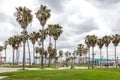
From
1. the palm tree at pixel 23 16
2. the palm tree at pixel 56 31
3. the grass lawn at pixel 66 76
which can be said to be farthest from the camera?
the palm tree at pixel 56 31

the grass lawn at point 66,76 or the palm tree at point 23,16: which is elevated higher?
the palm tree at point 23,16

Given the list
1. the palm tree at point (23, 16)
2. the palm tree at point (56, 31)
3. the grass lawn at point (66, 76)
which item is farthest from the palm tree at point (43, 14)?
the grass lawn at point (66, 76)

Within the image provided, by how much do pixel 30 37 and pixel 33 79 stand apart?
115m

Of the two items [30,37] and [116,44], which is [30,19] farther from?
[116,44]

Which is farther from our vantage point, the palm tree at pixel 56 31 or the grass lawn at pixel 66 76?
the palm tree at pixel 56 31

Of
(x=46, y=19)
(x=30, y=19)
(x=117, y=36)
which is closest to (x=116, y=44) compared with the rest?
(x=117, y=36)

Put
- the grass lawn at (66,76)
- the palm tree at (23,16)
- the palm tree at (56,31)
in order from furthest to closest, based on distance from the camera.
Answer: the palm tree at (56,31) < the palm tree at (23,16) < the grass lawn at (66,76)

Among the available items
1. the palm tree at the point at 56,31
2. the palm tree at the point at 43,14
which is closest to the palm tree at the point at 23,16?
the palm tree at the point at 43,14

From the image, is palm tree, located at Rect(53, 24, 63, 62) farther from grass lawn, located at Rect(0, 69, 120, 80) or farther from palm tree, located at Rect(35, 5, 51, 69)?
grass lawn, located at Rect(0, 69, 120, 80)

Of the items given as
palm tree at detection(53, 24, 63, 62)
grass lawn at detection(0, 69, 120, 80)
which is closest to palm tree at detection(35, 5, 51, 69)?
palm tree at detection(53, 24, 63, 62)

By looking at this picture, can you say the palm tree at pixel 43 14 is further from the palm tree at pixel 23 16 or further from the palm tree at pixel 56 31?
the palm tree at pixel 56 31

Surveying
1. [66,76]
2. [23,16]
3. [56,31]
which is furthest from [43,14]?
[66,76]

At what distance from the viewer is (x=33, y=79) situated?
140 feet

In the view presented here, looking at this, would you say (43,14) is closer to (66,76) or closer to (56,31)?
(56,31)
